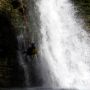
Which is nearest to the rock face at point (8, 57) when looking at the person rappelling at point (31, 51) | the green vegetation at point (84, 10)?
the person rappelling at point (31, 51)

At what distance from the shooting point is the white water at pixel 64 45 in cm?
1967

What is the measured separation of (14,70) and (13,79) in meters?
0.43

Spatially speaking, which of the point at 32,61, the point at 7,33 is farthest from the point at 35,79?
the point at 7,33

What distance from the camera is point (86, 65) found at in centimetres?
2186

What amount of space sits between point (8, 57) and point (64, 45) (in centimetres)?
A: 416

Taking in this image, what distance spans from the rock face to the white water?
1778 mm

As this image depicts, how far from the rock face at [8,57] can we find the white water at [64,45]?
1.78 metres

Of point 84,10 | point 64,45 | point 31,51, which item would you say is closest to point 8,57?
point 31,51

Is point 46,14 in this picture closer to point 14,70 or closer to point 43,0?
point 43,0

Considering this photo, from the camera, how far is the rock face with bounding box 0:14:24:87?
18.2 meters

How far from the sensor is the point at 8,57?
18.3 m

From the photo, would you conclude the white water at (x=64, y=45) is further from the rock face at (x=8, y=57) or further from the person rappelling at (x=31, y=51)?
the rock face at (x=8, y=57)

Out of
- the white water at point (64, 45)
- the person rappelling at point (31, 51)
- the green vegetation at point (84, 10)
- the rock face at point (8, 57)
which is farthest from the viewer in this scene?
the green vegetation at point (84, 10)

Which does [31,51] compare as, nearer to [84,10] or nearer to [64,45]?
[64,45]
